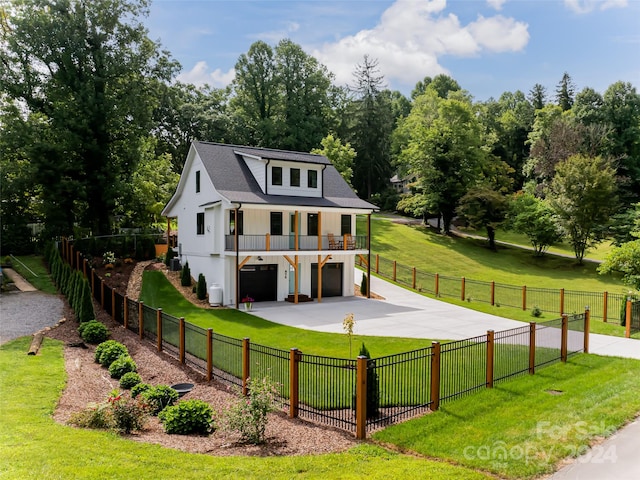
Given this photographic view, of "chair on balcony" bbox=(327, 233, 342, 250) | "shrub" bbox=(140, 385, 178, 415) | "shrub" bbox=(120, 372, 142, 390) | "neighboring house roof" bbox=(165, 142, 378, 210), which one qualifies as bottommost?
"shrub" bbox=(120, 372, 142, 390)

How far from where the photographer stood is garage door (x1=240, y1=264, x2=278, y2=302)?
23.3 metres

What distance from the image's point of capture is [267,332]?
53.1ft

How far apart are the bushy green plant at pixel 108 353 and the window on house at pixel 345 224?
16460mm

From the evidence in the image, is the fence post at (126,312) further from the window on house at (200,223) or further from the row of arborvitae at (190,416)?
the window on house at (200,223)

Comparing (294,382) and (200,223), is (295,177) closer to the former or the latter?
(200,223)

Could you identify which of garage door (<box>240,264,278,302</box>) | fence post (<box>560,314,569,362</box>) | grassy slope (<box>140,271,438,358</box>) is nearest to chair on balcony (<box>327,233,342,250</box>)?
garage door (<box>240,264,278,302</box>)

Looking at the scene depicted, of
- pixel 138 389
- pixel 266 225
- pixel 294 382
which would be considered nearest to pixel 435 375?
pixel 294 382

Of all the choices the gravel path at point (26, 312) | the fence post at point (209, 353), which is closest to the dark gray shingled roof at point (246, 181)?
the gravel path at point (26, 312)

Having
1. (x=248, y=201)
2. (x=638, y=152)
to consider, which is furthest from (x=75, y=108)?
(x=638, y=152)

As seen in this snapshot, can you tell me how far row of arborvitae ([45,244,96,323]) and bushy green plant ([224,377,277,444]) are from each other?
1048 cm

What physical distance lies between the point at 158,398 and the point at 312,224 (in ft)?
57.0

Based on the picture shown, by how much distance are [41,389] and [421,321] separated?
13.7m

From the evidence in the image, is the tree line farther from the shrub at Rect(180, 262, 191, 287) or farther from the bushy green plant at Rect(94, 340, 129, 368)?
the bushy green plant at Rect(94, 340, 129, 368)

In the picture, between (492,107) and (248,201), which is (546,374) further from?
(492,107)
